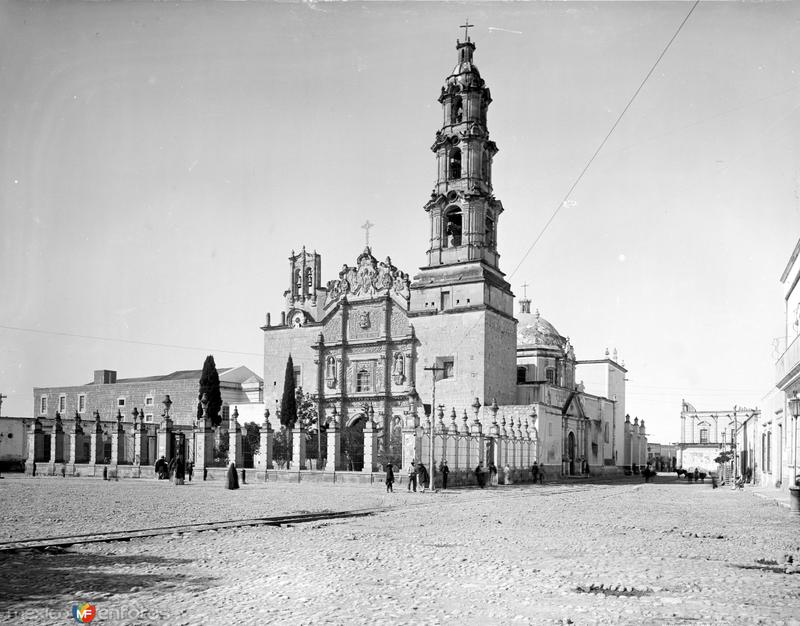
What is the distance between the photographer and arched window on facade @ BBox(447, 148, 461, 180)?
47750mm

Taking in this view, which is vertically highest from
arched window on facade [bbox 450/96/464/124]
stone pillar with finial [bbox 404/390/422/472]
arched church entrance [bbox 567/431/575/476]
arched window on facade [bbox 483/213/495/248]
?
arched window on facade [bbox 450/96/464/124]

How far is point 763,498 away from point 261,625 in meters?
22.7

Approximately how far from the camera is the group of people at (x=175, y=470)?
2884 centimetres

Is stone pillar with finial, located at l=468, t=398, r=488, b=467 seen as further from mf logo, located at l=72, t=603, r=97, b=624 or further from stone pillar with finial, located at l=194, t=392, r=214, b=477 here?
mf logo, located at l=72, t=603, r=97, b=624

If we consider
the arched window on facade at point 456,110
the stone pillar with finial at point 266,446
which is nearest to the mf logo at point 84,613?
the stone pillar with finial at point 266,446

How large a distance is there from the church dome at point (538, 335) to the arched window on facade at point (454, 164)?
1705cm

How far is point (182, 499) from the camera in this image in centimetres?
2088

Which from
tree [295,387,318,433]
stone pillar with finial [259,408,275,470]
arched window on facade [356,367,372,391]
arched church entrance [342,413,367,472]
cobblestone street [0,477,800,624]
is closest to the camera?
cobblestone street [0,477,800,624]

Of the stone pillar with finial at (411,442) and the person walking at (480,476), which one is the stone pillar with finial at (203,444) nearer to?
the stone pillar with finial at (411,442)

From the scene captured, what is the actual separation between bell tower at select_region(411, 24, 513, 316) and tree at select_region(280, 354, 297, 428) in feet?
28.8

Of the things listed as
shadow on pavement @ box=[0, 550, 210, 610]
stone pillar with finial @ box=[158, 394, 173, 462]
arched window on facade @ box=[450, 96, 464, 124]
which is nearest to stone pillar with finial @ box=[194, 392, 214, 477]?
stone pillar with finial @ box=[158, 394, 173, 462]

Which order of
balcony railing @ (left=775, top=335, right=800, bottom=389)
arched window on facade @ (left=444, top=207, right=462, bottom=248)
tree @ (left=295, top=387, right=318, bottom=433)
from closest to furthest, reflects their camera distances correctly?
balcony railing @ (left=775, top=335, right=800, bottom=389), arched window on facade @ (left=444, top=207, right=462, bottom=248), tree @ (left=295, top=387, right=318, bottom=433)

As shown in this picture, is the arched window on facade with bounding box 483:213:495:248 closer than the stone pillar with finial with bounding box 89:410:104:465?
No

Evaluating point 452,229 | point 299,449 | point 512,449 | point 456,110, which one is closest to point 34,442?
point 299,449
